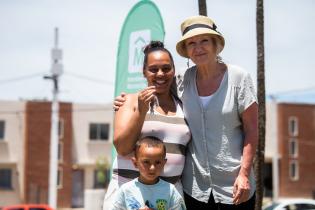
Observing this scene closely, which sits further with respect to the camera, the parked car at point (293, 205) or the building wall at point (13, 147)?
the building wall at point (13, 147)

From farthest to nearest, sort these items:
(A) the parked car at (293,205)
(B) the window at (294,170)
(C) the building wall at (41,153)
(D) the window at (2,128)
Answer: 1. (B) the window at (294,170)
2. (C) the building wall at (41,153)
3. (D) the window at (2,128)
4. (A) the parked car at (293,205)

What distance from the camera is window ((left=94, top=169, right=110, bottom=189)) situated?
4296 cm

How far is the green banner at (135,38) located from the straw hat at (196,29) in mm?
3485

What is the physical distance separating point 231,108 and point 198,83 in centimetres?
32

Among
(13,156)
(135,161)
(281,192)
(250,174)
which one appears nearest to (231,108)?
(250,174)

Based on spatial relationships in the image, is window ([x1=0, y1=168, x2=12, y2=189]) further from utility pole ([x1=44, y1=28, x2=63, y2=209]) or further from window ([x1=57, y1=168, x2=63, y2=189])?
utility pole ([x1=44, y1=28, x2=63, y2=209])

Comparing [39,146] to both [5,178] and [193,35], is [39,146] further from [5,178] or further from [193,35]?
[193,35]

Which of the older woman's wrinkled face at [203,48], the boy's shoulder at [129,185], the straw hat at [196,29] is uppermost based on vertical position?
the straw hat at [196,29]

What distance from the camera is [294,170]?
48.8 metres

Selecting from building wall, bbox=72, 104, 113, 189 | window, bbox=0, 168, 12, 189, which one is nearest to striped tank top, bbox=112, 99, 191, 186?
window, bbox=0, 168, 12, 189

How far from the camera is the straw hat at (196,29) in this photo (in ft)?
13.8

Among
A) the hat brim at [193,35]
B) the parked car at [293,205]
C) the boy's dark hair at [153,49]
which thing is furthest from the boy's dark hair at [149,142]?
the parked car at [293,205]

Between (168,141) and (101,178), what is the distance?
Answer: 39.3m

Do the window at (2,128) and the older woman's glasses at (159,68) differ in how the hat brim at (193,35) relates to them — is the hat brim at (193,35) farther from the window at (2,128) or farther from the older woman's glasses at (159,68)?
the window at (2,128)
